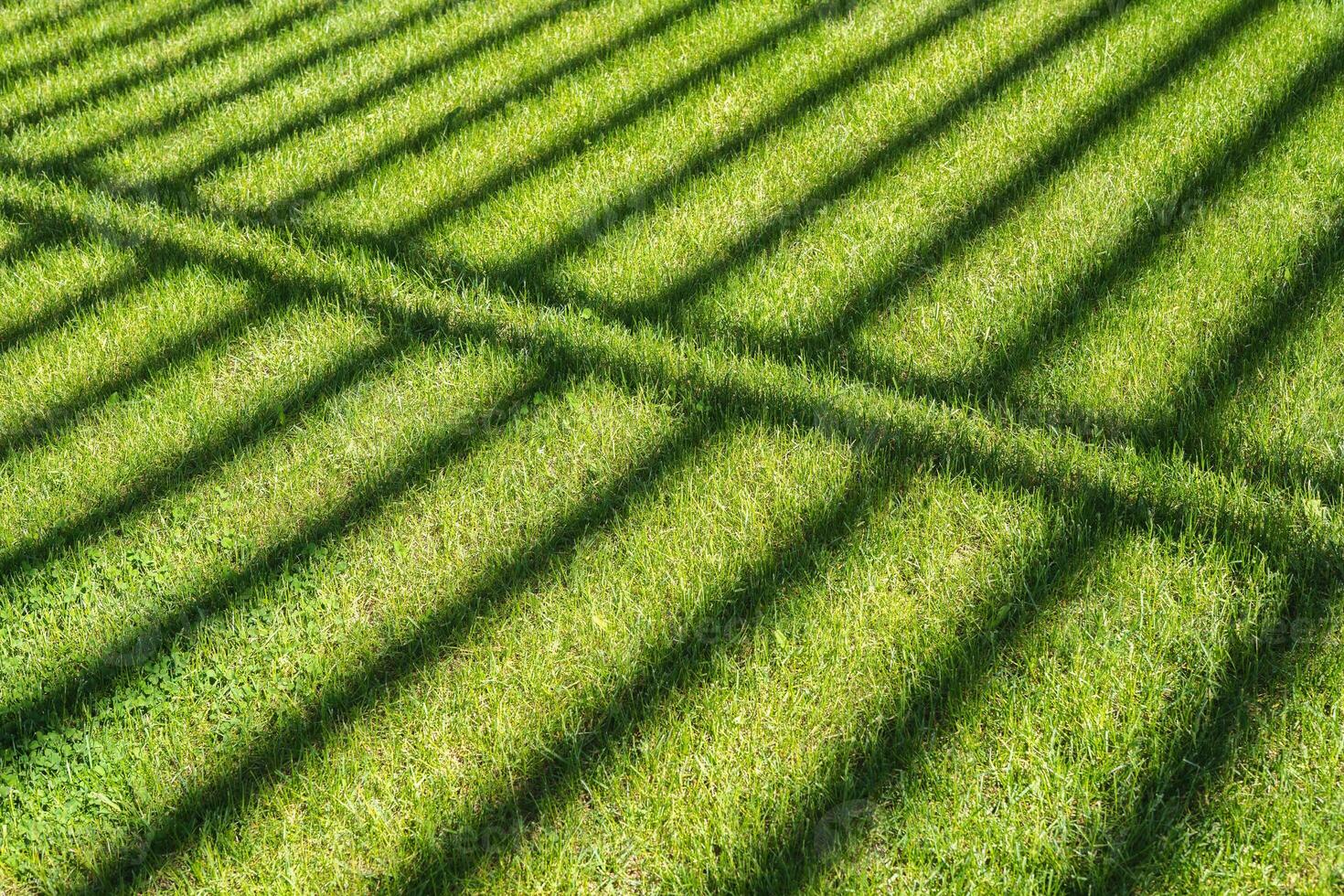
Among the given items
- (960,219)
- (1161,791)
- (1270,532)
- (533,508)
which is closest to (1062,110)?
(960,219)

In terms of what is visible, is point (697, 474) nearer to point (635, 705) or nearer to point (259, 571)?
point (635, 705)

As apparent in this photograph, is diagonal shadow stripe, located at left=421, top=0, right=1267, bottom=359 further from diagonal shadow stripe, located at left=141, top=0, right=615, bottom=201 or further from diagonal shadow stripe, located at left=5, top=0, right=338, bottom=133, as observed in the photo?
diagonal shadow stripe, located at left=5, top=0, right=338, bottom=133

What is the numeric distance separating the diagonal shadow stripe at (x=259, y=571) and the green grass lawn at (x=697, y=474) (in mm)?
12

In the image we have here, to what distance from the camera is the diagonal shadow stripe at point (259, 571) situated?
2.53 metres

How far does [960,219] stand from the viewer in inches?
152

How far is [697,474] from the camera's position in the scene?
2.97 m

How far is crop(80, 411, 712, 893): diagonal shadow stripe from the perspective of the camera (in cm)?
227

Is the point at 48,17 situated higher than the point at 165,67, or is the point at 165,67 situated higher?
the point at 48,17

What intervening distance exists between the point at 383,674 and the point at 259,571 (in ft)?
1.35

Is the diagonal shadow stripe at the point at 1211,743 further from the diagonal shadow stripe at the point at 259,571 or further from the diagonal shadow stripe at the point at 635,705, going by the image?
the diagonal shadow stripe at the point at 259,571

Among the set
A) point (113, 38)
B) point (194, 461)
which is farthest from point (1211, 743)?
point (113, 38)

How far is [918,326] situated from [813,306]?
28cm

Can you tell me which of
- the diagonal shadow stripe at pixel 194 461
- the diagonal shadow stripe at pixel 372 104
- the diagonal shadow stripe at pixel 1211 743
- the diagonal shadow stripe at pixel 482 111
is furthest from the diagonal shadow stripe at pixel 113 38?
the diagonal shadow stripe at pixel 1211 743

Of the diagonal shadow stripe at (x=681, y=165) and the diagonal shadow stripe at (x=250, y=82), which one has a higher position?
the diagonal shadow stripe at (x=250, y=82)
